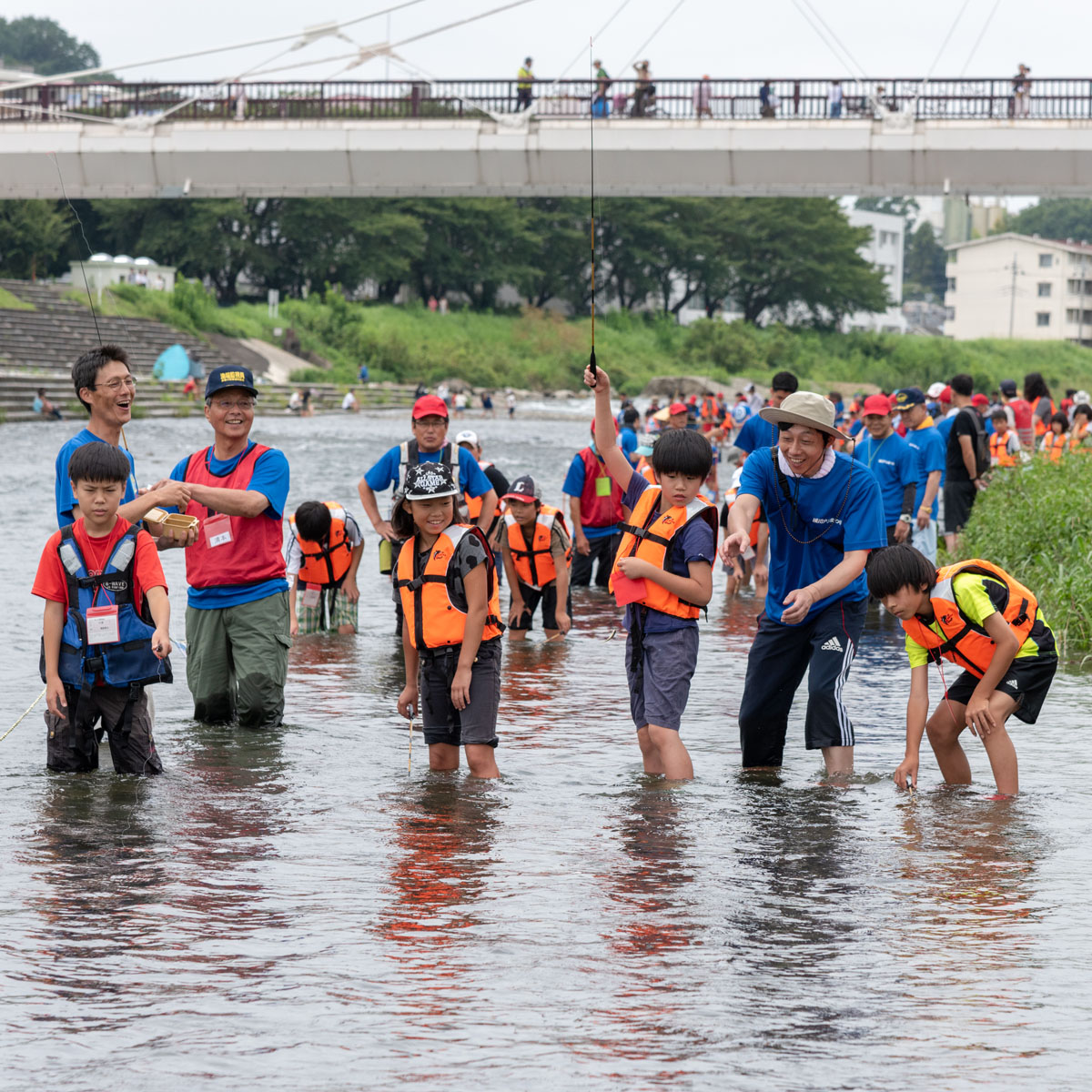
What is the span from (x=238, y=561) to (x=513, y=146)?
33.9 metres

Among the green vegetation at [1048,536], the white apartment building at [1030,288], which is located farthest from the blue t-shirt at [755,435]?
the white apartment building at [1030,288]

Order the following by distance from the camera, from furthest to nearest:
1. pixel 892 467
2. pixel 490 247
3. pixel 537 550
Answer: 1. pixel 490 247
2. pixel 892 467
3. pixel 537 550

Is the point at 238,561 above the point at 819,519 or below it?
below

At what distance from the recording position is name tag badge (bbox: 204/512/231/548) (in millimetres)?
7996

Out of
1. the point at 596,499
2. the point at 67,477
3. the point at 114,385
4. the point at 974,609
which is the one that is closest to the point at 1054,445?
the point at 596,499

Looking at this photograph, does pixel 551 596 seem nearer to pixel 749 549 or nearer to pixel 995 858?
pixel 749 549

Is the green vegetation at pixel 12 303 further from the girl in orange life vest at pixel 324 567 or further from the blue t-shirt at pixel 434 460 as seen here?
the blue t-shirt at pixel 434 460

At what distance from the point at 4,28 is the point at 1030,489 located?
513 ft

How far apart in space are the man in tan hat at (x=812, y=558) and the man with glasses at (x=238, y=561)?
2.40 metres

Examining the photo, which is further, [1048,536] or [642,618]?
[1048,536]

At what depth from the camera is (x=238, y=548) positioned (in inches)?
317

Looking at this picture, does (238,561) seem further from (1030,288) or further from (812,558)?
(1030,288)

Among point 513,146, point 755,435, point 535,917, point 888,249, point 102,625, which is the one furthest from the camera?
point 888,249

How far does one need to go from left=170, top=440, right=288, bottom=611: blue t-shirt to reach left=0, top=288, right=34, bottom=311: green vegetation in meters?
55.2
